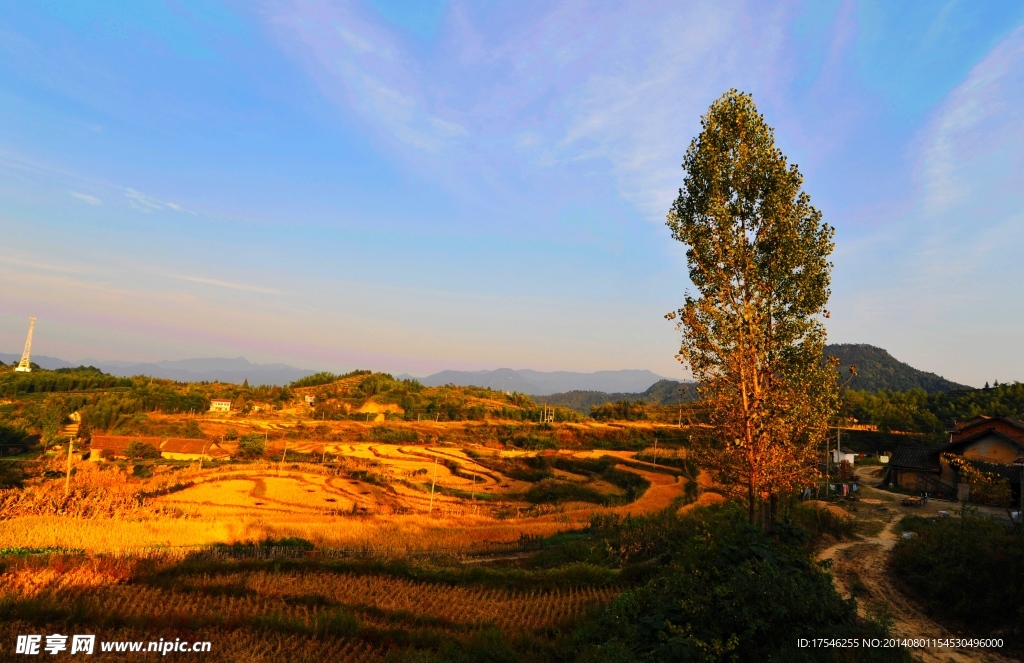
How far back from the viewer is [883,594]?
1432 cm

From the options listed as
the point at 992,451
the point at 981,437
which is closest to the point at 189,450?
the point at 981,437

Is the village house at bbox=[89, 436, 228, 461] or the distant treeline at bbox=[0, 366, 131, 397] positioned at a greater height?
the distant treeline at bbox=[0, 366, 131, 397]

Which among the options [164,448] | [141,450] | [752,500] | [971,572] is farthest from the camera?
[164,448]

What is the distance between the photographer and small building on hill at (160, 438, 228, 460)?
2418 inches

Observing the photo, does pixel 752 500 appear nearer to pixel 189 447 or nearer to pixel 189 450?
pixel 189 450

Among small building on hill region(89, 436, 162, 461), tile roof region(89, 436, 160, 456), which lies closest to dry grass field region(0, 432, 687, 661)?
small building on hill region(89, 436, 162, 461)

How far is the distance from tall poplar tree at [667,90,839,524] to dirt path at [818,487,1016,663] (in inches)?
131

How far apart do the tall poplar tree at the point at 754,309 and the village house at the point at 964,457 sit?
2969 cm

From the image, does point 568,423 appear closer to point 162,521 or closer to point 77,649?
point 162,521

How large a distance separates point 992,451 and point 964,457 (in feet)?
6.06

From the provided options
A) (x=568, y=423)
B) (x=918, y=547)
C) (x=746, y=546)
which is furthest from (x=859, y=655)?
(x=568, y=423)

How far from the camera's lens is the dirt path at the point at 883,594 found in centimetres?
1066

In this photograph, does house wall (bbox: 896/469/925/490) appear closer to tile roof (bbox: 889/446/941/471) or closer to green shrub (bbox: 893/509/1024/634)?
tile roof (bbox: 889/446/941/471)

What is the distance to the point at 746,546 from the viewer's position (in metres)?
11.5
